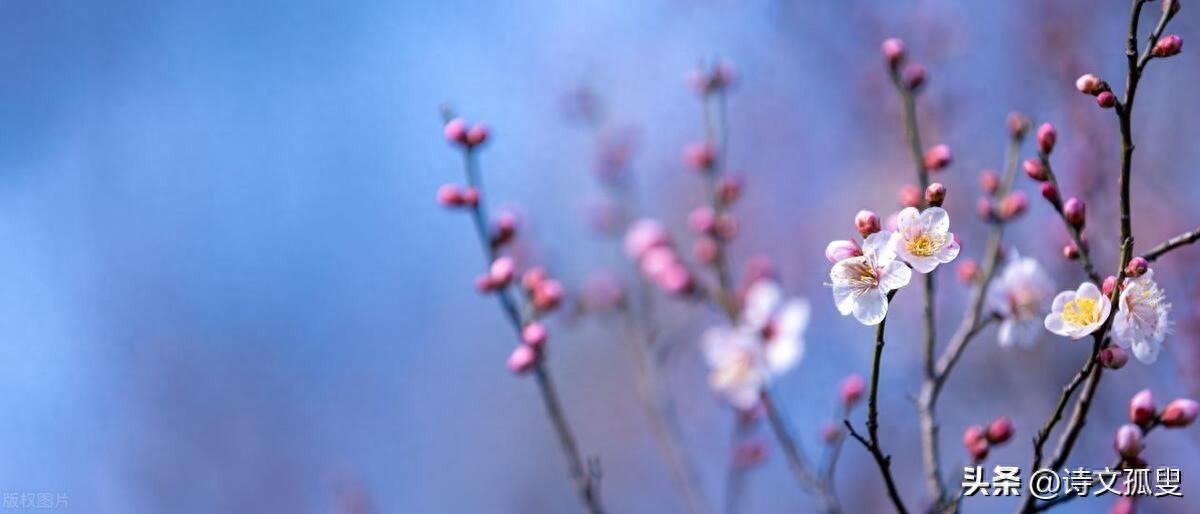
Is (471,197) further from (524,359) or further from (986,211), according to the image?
(986,211)

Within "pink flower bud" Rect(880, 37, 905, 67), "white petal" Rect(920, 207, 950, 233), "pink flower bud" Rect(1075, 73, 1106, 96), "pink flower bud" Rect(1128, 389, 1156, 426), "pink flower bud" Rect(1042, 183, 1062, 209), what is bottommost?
"pink flower bud" Rect(1128, 389, 1156, 426)

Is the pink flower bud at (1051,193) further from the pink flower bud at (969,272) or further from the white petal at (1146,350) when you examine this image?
the pink flower bud at (969,272)

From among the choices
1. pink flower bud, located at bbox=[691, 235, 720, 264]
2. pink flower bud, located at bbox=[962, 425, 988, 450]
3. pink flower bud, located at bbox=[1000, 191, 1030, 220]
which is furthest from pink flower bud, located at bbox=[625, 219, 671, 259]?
pink flower bud, located at bbox=[962, 425, 988, 450]

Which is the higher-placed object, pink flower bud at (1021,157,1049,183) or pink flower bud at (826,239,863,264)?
pink flower bud at (1021,157,1049,183)

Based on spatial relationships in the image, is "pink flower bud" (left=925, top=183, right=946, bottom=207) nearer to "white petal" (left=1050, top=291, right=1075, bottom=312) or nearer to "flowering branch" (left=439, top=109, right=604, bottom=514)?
"white petal" (left=1050, top=291, right=1075, bottom=312)

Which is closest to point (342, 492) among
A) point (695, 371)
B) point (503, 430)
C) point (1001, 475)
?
point (1001, 475)

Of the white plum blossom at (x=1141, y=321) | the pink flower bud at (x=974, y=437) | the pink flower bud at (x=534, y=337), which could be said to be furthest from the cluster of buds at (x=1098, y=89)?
the pink flower bud at (x=534, y=337)
